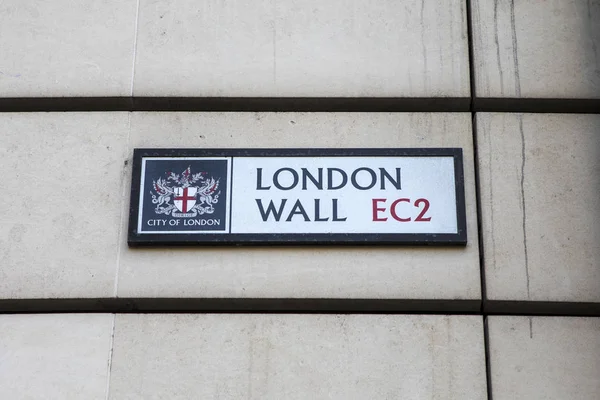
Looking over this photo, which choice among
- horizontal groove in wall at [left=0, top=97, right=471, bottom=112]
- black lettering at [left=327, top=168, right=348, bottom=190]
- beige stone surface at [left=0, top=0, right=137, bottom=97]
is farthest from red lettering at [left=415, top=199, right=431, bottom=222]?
beige stone surface at [left=0, top=0, right=137, bottom=97]

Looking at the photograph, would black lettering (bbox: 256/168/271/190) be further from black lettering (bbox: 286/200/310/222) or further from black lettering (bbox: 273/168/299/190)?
black lettering (bbox: 286/200/310/222)

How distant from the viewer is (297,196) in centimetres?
402

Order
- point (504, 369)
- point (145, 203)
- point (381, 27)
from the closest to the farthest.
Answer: point (504, 369), point (145, 203), point (381, 27)

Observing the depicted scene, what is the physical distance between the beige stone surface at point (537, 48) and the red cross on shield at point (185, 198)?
1360 mm

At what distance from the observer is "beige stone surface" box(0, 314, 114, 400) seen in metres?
3.79

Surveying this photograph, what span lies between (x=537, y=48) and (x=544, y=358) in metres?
1.43

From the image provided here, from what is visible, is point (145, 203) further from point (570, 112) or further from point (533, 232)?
point (570, 112)

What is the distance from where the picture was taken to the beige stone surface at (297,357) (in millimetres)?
3779

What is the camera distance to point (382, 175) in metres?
4.06

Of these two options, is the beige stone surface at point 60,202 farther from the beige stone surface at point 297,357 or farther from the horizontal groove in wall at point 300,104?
the beige stone surface at point 297,357

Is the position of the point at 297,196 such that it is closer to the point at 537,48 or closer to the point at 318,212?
the point at 318,212

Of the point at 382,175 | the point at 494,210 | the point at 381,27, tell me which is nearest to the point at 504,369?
the point at 494,210

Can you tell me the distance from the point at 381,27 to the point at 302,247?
1135mm

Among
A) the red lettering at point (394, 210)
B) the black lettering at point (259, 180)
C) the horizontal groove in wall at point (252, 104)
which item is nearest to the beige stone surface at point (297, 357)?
the red lettering at point (394, 210)
